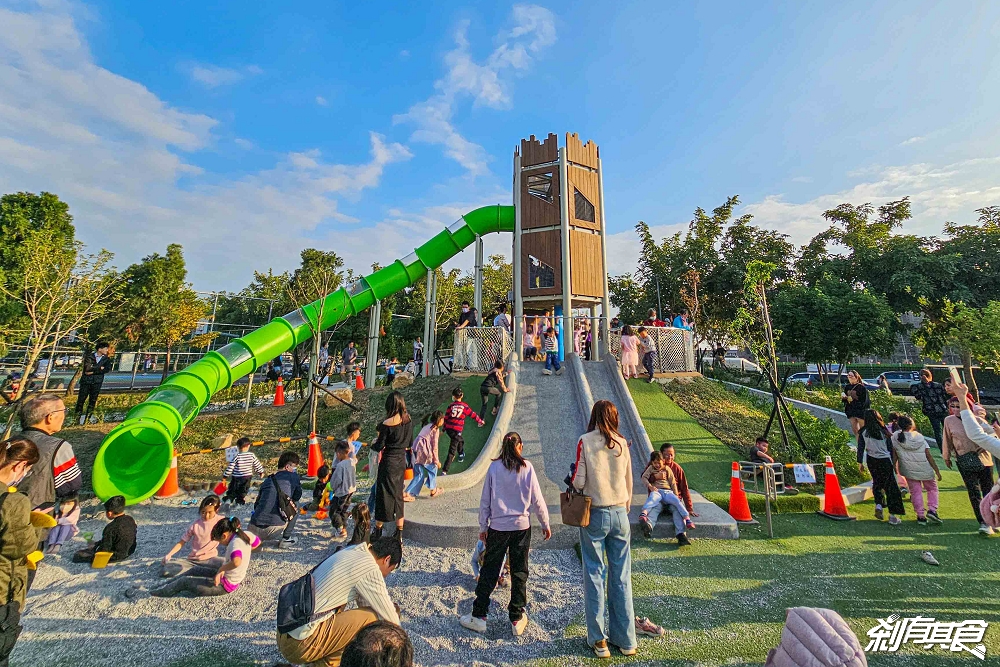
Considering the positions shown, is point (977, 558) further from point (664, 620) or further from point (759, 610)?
point (664, 620)

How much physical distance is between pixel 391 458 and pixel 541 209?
12480 mm

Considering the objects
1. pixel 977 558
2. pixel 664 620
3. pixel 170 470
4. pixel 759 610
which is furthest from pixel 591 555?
pixel 170 470

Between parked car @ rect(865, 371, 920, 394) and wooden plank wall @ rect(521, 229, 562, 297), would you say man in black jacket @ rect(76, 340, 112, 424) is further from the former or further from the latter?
parked car @ rect(865, 371, 920, 394)

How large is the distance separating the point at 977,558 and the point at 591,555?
5531 millimetres

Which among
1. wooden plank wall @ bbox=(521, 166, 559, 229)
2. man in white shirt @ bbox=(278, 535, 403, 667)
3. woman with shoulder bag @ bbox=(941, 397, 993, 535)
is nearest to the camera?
man in white shirt @ bbox=(278, 535, 403, 667)

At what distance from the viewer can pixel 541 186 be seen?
1636 cm

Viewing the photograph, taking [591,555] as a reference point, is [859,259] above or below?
above

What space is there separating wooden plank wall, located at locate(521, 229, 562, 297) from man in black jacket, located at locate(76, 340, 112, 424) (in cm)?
1276

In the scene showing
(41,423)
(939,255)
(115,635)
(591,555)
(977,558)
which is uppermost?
(939,255)

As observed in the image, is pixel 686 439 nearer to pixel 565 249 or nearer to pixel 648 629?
pixel 648 629

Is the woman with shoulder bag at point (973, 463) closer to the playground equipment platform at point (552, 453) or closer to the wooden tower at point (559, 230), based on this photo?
the playground equipment platform at point (552, 453)

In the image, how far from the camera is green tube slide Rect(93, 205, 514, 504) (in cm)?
782

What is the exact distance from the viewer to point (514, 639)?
3740mm

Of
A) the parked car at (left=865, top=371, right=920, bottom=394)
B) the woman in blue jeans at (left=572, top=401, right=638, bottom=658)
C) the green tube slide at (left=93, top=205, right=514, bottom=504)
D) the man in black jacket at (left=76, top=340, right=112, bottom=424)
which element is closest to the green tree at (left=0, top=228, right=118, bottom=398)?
the man in black jacket at (left=76, top=340, right=112, bottom=424)
